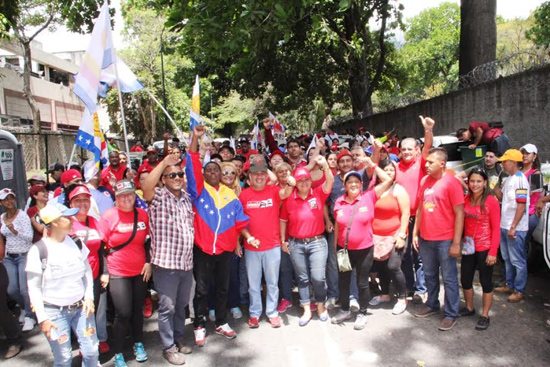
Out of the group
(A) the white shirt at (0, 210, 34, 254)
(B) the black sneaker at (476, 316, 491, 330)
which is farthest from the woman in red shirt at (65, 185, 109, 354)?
(B) the black sneaker at (476, 316, 491, 330)

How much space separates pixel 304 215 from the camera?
4824mm

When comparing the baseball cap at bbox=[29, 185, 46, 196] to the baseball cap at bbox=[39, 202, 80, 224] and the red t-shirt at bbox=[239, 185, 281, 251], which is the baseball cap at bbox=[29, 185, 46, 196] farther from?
the red t-shirt at bbox=[239, 185, 281, 251]

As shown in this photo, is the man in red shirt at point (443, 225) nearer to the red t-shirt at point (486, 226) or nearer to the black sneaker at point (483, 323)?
the red t-shirt at point (486, 226)

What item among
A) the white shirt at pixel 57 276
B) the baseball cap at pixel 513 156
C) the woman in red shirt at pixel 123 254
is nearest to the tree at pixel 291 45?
the baseball cap at pixel 513 156

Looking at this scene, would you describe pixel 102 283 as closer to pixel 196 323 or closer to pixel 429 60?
pixel 196 323

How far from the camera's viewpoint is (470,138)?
7855mm

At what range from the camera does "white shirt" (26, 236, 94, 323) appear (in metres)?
3.30

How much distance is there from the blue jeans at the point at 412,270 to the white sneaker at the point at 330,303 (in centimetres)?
97

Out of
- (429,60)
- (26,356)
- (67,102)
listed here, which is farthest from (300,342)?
(429,60)

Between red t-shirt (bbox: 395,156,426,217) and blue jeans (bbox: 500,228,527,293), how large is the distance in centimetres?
113

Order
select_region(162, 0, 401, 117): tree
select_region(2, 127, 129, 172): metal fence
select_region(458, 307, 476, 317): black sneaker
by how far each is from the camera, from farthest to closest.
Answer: select_region(2, 127, 129, 172): metal fence, select_region(162, 0, 401, 117): tree, select_region(458, 307, 476, 317): black sneaker

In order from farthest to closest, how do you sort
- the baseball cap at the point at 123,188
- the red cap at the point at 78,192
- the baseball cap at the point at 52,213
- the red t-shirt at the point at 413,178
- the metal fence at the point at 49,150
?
the metal fence at the point at 49,150
the red t-shirt at the point at 413,178
the baseball cap at the point at 123,188
the red cap at the point at 78,192
the baseball cap at the point at 52,213

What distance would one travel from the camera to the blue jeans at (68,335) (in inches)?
134

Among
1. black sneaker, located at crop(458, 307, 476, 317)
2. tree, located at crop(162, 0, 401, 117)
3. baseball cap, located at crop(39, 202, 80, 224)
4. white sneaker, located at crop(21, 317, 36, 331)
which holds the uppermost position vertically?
tree, located at crop(162, 0, 401, 117)
